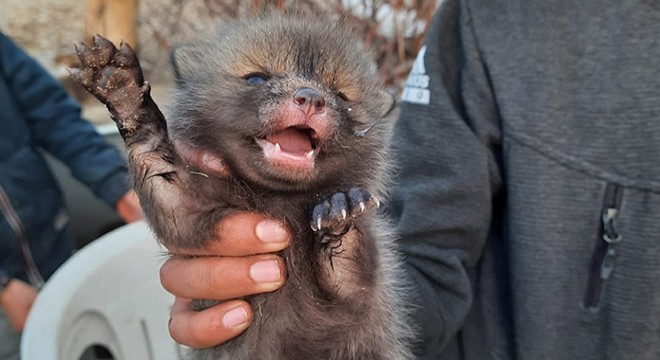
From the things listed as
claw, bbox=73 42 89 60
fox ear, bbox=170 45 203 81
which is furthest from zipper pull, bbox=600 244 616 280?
claw, bbox=73 42 89 60

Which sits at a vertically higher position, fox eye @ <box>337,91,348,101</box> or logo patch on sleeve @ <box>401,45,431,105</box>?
fox eye @ <box>337,91,348,101</box>

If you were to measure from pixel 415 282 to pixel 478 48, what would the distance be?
1.82ft

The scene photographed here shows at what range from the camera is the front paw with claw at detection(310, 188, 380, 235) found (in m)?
1.00

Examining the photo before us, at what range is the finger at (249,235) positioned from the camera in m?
1.05

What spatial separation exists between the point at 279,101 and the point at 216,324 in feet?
1.33

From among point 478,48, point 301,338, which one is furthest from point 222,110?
point 478,48

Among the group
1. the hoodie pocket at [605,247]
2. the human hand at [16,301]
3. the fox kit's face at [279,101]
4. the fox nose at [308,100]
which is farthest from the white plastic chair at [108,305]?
the hoodie pocket at [605,247]

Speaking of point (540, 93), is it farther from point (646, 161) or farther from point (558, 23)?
point (646, 161)

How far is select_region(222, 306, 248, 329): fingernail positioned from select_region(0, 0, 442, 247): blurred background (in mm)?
470

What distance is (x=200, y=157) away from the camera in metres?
1.12

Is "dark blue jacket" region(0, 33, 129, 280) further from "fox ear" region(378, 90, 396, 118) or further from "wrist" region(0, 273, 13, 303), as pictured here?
"fox ear" region(378, 90, 396, 118)

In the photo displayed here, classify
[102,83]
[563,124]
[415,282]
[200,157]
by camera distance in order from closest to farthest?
1. [102,83]
2. [200,157]
3. [563,124]
4. [415,282]

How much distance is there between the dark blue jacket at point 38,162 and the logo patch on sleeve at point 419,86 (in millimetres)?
1170

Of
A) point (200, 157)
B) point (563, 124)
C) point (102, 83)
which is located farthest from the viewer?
point (563, 124)
